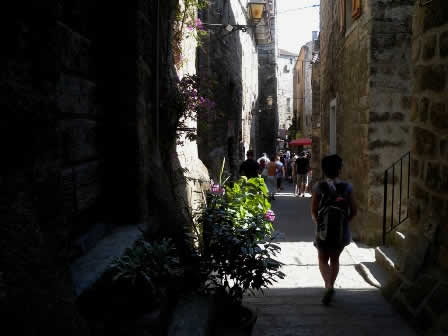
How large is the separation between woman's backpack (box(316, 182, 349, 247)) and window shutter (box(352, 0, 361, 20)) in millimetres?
3978

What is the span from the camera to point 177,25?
4.68 metres

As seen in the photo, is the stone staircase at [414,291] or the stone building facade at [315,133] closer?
the stone staircase at [414,291]

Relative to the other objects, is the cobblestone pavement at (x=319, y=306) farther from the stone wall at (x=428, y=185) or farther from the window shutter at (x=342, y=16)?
the window shutter at (x=342, y=16)

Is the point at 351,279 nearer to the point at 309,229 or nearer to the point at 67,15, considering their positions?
the point at 309,229

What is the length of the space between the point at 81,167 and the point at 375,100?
481 centimetres

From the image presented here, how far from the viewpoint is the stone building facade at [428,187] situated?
10.8 feet

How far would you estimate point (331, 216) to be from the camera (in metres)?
3.85

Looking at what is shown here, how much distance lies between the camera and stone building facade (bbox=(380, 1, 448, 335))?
3.30 m

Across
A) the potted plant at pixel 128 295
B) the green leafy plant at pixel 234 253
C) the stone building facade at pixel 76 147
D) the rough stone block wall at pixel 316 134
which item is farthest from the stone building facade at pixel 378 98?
the rough stone block wall at pixel 316 134

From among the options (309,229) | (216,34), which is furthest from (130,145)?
(216,34)

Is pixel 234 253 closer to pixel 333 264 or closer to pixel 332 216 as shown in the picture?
pixel 332 216

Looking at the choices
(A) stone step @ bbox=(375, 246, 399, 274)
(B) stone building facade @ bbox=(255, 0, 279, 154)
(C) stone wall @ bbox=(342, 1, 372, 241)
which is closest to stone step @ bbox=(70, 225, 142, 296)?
(A) stone step @ bbox=(375, 246, 399, 274)

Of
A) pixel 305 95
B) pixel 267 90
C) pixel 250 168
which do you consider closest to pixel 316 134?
pixel 250 168

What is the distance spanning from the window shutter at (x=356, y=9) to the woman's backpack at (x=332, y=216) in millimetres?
3978
